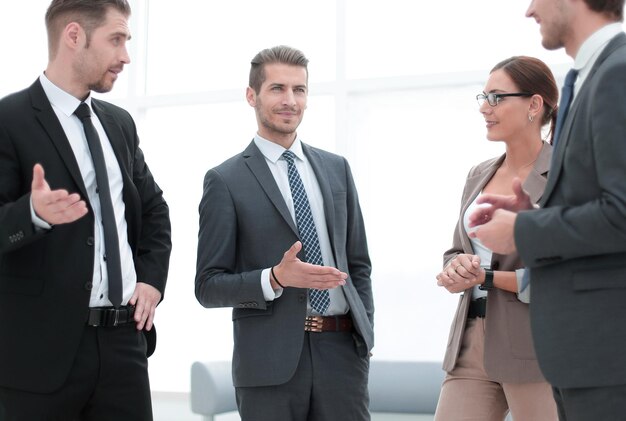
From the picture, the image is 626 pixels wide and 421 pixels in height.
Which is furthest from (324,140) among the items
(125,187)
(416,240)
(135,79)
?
(125,187)

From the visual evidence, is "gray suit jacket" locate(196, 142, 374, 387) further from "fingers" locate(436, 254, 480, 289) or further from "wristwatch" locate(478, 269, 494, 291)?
"wristwatch" locate(478, 269, 494, 291)

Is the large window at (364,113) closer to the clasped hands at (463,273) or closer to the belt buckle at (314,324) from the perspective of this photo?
the clasped hands at (463,273)

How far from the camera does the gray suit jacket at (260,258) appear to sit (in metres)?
2.83

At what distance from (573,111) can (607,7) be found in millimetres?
302

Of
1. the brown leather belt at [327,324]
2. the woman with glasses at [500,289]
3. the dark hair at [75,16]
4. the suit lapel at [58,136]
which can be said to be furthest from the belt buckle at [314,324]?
the dark hair at [75,16]

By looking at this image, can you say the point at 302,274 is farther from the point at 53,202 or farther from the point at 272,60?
the point at 272,60

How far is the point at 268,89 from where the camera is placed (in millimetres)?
3166

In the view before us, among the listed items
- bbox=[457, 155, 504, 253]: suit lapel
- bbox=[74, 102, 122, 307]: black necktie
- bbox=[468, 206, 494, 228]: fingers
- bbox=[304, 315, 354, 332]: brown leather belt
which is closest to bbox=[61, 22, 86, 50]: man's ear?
bbox=[74, 102, 122, 307]: black necktie

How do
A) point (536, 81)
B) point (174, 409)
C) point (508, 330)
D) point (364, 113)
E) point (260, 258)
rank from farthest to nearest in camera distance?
point (174, 409), point (364, 113), point (536, 81), point (260, 258), point (508, 330)

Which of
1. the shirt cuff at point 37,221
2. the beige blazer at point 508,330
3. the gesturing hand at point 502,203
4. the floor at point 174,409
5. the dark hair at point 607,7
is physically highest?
the dark hair at point 607,7

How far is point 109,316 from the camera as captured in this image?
2.58 meters

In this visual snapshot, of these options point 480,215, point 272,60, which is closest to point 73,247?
point 272,60

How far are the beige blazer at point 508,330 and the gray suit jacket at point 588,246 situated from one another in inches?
31.1

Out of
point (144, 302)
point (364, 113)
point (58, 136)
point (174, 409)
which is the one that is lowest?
point (174, 409)
